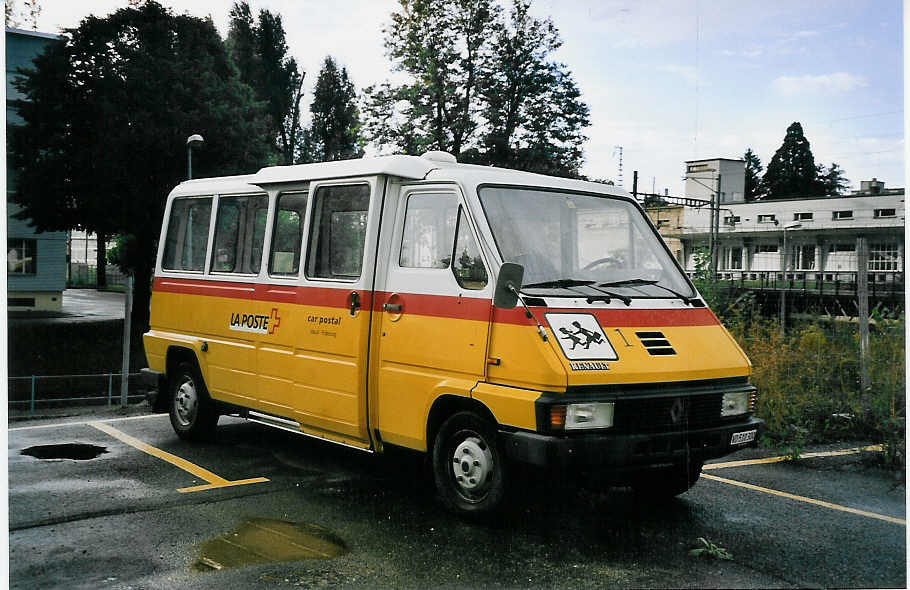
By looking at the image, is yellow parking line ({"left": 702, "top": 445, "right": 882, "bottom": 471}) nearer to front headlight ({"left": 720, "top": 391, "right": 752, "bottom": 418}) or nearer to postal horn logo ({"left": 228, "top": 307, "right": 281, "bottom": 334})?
front headlight ({"left": 720, "top": 391, "right": 752, "bottom": 418})

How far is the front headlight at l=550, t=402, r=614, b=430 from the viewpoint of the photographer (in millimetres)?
5102

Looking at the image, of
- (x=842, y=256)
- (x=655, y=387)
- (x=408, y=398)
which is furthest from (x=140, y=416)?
(x=842, y=256)

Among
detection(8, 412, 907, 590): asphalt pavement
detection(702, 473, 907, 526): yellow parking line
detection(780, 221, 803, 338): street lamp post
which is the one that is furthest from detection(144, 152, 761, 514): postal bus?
detection(780, 221, 803, 338): street lamp post

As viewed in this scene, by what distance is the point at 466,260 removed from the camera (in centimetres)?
579

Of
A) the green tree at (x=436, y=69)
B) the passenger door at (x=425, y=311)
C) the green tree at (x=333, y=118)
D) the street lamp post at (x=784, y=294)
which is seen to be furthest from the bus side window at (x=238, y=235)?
the street lamp post at (x=784, y=294)

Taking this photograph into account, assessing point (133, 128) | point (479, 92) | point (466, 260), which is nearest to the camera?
point (466, 260)

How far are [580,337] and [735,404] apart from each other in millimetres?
1216

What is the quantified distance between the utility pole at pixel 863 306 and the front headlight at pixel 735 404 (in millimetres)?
3445

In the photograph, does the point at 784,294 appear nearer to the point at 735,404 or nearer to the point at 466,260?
the point at 735,404

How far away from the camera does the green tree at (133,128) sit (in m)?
20.5

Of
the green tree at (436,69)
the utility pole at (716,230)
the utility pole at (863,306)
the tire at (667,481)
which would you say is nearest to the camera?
the tire at (667,481)

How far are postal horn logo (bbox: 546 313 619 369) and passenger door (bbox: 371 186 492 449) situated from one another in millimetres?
451

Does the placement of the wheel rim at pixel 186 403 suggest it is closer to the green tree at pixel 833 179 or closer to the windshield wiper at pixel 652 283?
the windshield wiper at pixel 652 283

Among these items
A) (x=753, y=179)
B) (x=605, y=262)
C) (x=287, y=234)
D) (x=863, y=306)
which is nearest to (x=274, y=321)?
(x=287, y=234)
